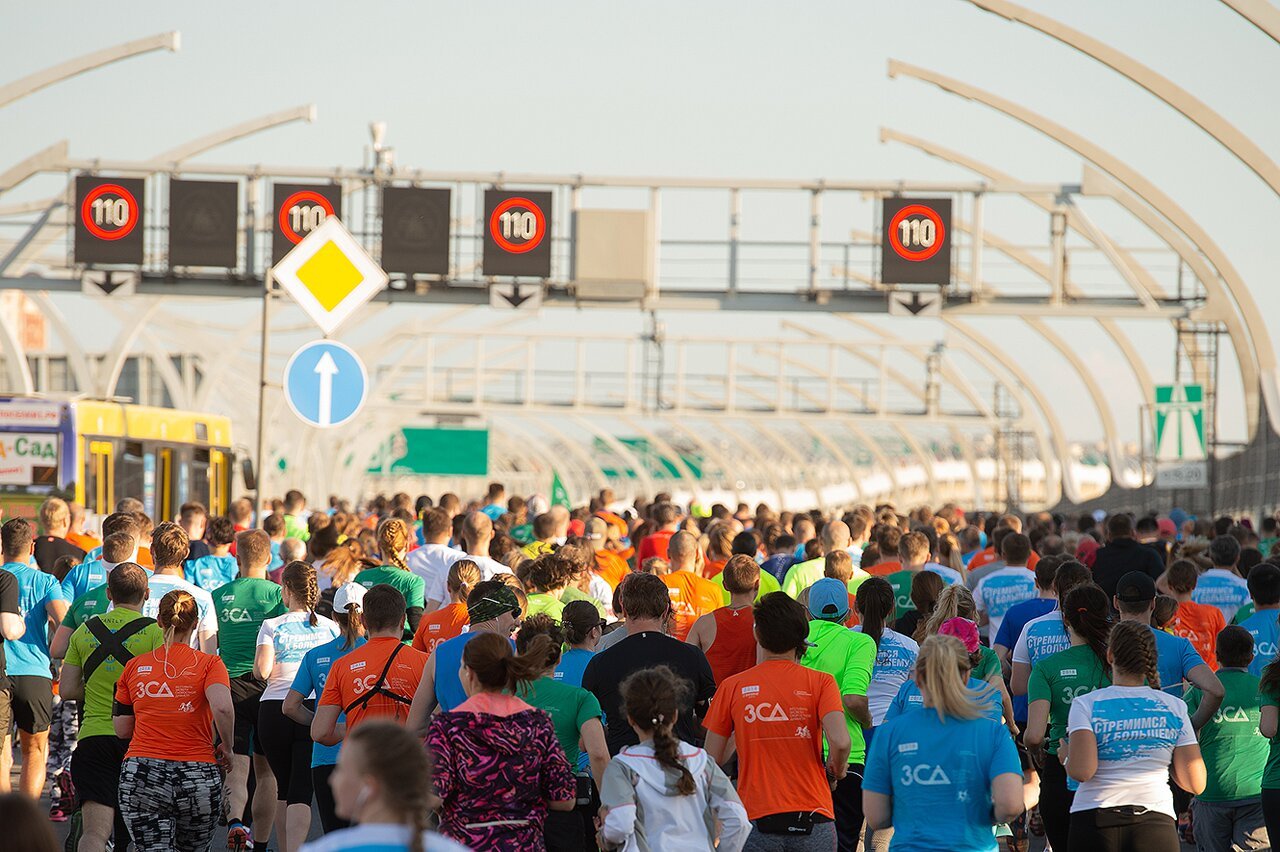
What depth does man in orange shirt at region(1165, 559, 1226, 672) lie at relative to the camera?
34.7 feet

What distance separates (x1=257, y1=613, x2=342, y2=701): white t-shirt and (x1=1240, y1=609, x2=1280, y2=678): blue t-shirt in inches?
190

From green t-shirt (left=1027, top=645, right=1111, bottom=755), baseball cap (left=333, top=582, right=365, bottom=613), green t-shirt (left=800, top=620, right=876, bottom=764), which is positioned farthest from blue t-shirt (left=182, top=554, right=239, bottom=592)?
green t-shirt (left=1027, top=645, right=1111, bottom=755)

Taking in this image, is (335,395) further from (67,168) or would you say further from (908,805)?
(67,168)

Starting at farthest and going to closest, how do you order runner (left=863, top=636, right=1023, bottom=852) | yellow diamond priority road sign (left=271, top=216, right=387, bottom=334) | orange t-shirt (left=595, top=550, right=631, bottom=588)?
orange t-shirt (left=595, top=550, right=631, bottom=588) < yellow diamond priority road sign (left=271, top=216, right=387, bottom=334) < runner (left=863, top=636, right=1023, bottom=852)

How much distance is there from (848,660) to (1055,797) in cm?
112

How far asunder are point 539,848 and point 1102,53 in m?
13.3

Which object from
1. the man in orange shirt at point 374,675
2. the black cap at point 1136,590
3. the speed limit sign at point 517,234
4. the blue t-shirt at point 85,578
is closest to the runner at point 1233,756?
the black cap at point 1136,590

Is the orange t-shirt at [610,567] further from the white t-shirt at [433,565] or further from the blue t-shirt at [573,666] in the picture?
the blue t-shirt at [573,666]

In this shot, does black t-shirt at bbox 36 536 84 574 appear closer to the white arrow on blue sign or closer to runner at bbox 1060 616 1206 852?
the white arrow on blue sign

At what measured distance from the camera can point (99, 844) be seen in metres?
8.73

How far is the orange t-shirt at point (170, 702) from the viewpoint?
26.8ft

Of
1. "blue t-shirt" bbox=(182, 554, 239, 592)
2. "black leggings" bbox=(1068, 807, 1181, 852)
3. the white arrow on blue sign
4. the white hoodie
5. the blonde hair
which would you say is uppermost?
the white arrow on blue sign

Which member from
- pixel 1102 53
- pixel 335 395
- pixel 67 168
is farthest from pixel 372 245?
pixel 335 395

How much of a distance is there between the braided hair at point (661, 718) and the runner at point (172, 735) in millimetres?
2655
